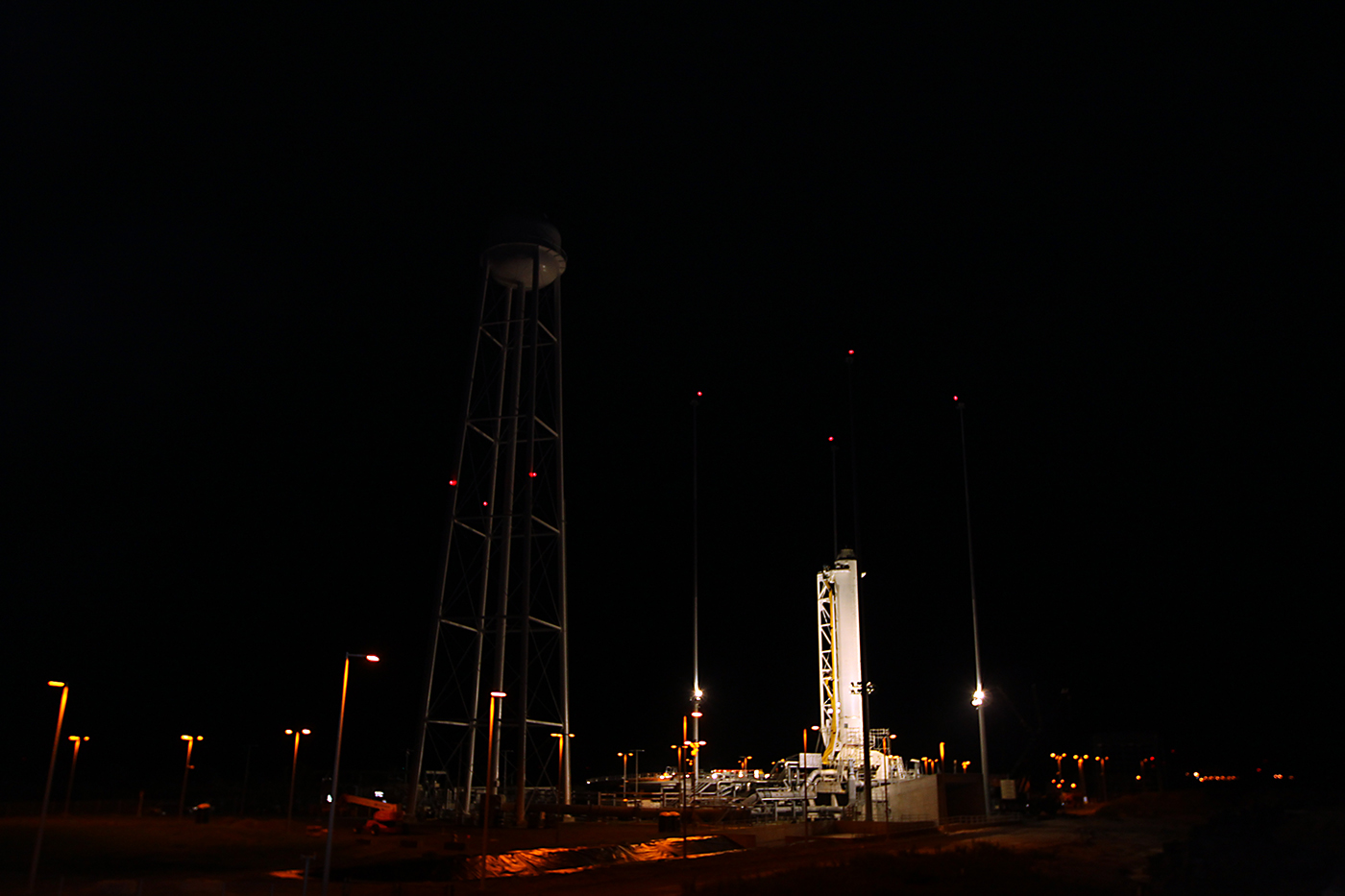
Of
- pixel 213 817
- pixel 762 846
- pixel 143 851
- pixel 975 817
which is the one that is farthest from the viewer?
pixel 213 817

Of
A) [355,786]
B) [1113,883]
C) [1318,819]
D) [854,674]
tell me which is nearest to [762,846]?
[1113,883]

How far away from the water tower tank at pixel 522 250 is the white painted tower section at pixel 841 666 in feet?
84.1

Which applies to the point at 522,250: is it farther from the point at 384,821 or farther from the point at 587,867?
the point at 587,867

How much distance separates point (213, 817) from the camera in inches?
2207

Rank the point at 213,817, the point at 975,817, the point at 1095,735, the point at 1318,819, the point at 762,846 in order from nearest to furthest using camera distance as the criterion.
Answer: the point at 762,846 → the point at 1318,819 → the point at 975,817 → the point at 213,817 → the point at 1095,735

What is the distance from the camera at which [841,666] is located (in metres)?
58.0

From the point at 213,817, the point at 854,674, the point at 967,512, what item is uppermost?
the point at 967,512

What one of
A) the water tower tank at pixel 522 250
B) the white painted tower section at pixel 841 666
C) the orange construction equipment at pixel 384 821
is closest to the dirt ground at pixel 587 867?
the orange construction equipment at pixel 384 821

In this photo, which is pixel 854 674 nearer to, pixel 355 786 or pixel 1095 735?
pixel 355 786

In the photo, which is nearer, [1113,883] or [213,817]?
[1113,883]

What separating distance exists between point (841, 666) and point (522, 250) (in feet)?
97.8

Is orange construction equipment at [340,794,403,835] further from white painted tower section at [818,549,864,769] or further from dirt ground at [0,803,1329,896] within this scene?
white painted tower section at [818,549,864,769]

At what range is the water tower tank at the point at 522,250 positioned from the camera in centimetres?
4538

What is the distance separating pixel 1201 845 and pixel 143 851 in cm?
3707
